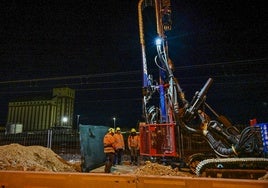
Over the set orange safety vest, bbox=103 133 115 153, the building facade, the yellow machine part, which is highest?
the building facade

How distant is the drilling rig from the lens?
6.30m

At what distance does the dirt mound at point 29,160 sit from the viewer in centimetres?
733

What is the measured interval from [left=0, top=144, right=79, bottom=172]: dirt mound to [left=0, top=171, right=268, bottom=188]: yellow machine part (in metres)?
3.32

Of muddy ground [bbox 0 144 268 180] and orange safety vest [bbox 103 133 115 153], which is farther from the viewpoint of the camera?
orange safety vest [bbox 103 133 115 153]

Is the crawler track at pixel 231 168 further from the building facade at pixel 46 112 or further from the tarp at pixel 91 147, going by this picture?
the building facade at pixel 46 112

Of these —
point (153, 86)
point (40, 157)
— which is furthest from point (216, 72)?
point (40, 157)

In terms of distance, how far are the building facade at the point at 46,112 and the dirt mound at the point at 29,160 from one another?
2293 centimetres

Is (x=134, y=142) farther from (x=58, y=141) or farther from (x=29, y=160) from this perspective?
(x=29, y=160)

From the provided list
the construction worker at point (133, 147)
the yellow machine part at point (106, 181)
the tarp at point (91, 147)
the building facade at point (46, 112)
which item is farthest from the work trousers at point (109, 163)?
the building facade at point (46, 112)

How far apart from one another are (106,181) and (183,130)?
555 centimetres

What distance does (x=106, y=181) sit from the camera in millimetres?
3426

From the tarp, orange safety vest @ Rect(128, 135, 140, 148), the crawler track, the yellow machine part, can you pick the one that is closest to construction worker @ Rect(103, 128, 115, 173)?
the tarp

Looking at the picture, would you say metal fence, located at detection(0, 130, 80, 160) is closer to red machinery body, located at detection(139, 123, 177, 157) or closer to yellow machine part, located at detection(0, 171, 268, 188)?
red machinery body, located at detection(139, 123, 177, 157)

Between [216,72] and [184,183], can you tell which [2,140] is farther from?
[216,72]
